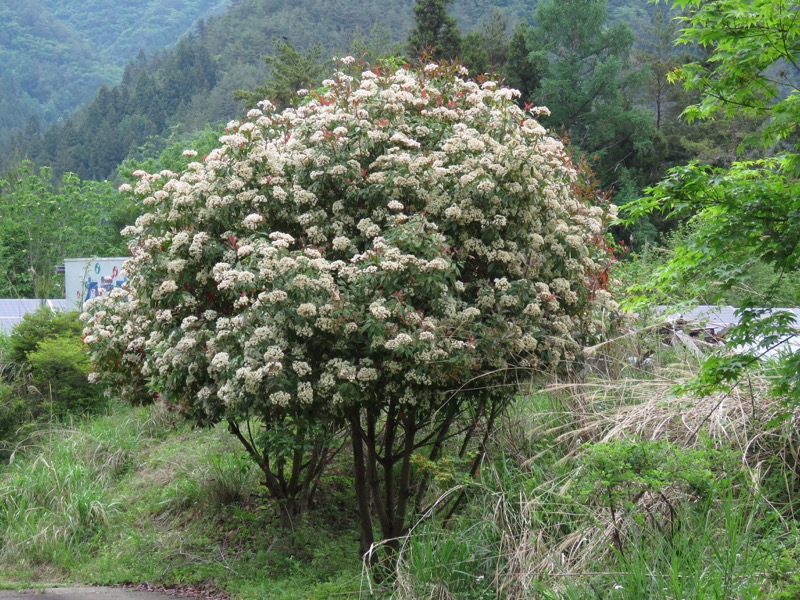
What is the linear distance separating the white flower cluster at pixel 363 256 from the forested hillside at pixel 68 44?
3243 inches

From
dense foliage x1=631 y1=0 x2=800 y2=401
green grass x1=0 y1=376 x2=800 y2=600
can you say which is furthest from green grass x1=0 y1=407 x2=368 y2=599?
dense foliage x1=631 y1=0 x2=800 y2=401

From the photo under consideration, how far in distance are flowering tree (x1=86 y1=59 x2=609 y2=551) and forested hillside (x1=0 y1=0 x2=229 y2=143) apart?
8242cm

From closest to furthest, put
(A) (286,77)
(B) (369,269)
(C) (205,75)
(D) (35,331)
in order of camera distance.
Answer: (B) (369,269), (D) (35,331), (A) (286,77), (C) (205,75)

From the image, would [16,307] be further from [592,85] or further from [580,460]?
[592,85]

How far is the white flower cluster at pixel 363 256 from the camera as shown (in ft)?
21.8

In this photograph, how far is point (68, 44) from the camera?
9719cm

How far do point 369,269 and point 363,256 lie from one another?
22cm

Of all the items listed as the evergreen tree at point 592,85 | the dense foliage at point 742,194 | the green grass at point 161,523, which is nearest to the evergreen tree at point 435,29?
the evergreen tree at point 592,85

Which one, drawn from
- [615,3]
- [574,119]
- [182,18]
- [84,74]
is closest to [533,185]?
[574,119]

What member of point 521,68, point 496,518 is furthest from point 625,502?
point 521,68

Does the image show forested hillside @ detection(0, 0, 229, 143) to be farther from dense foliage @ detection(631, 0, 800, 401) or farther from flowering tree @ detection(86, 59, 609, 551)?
dense foliage @ detection(631, 0, 800, 401)

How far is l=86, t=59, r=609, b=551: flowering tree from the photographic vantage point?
666 centimetres

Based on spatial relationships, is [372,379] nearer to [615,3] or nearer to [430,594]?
[430,594]

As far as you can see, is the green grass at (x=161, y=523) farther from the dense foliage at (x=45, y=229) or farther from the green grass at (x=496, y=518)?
the dense foliage at (x=45, y=229)
